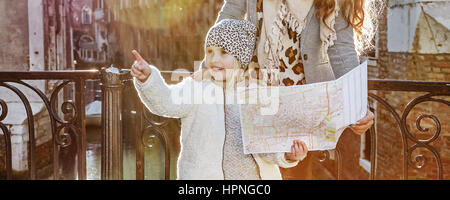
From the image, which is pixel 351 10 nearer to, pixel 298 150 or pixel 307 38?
A: pixel 307 38

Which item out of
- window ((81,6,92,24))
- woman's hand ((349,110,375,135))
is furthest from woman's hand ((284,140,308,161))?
window ((81,6,92,24))

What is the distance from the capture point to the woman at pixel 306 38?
235 centimetres

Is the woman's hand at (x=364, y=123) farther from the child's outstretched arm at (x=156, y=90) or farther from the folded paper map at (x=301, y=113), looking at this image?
the child's outstretched arm at (x=156, y=90)

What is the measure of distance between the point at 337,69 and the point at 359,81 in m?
0.32

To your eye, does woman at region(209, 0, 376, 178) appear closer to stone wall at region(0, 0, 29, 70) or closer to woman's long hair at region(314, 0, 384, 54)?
woman's long hair at region(314, 0, 384, 54)

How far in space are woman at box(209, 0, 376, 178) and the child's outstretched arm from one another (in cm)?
49

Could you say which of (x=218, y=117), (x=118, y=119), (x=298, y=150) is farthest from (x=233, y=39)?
(x=118, y=119)

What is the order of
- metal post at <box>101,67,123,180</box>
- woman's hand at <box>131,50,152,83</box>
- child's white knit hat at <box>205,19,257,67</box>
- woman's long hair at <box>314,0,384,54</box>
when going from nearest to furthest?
woman's hand at <box>131,50,152,83</box> < child's white knit hat at <box>205,19,257,67</box> < woman's long hair at <box>314,0,384,54</box> < metal post at <box>101,67,123,180</box>

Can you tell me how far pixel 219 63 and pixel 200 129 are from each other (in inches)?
12.0

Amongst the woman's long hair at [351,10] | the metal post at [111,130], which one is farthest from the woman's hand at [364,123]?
the metal post at [111,130]

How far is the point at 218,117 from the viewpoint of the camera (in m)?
2.17

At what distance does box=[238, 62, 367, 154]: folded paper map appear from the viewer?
2.07m
